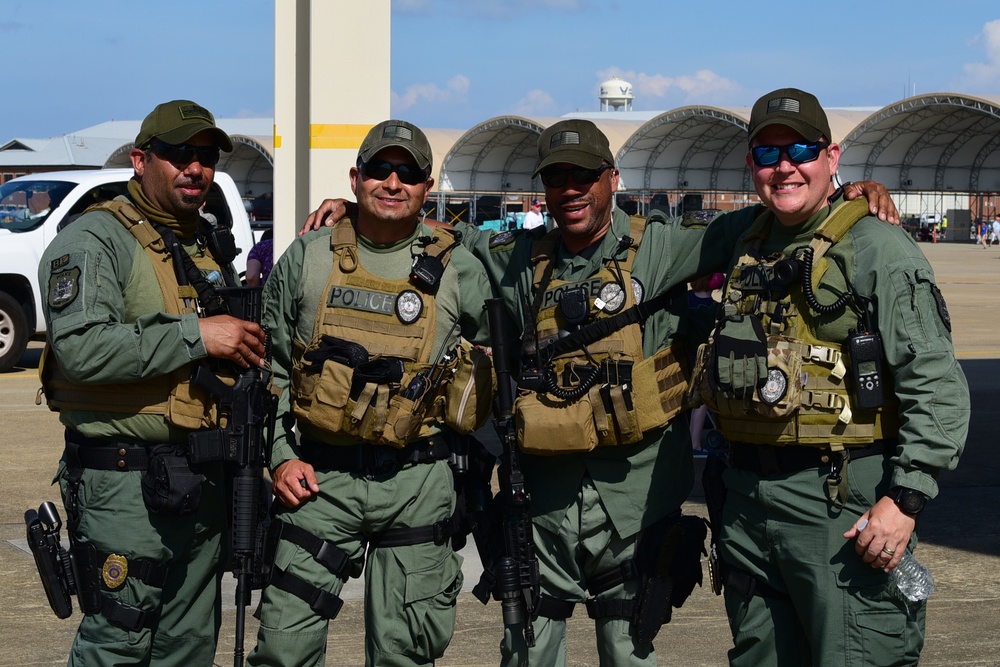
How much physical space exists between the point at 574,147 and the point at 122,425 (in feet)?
5.89

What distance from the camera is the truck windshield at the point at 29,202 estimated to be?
13.2 metres

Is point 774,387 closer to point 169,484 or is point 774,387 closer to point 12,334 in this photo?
point 169,484

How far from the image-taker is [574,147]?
4191 mm

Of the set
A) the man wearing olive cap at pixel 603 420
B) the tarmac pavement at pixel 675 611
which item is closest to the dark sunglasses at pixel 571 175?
the man wearing olive cap at pixel 603 420

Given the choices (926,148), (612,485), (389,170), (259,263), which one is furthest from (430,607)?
(926,148)

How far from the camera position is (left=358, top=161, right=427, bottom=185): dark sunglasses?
13.9 ft

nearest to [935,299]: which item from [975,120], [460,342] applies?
[460,342]

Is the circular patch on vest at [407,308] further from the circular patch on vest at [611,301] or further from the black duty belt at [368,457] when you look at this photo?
the circular patch on vest at [611,301]

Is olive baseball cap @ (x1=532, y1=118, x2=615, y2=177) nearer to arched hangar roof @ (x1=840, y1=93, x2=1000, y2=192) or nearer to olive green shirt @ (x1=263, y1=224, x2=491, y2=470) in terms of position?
olive green shirt @ (x1=263, y1=224, x2=491, y2=470)

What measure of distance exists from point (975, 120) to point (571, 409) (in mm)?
56258

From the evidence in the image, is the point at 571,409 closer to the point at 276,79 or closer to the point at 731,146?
the point at 276,79

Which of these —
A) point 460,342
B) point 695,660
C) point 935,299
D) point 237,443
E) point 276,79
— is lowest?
point 695,660

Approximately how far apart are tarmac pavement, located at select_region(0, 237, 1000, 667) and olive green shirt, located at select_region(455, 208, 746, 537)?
130 cm

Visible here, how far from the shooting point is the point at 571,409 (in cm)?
404
